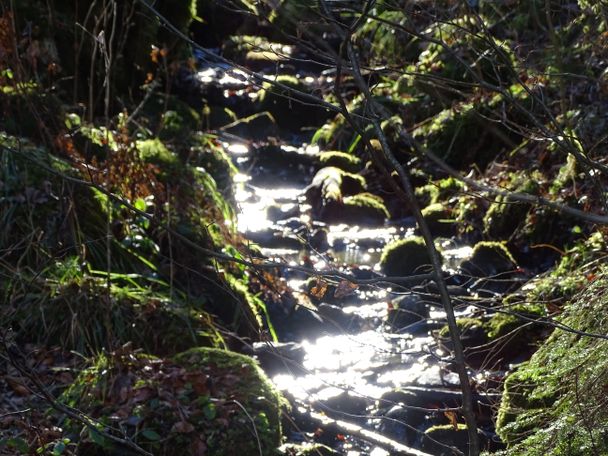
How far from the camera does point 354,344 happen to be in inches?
232

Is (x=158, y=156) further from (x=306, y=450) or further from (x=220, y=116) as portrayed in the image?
(x=220, y=116)

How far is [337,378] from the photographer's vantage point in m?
5.42

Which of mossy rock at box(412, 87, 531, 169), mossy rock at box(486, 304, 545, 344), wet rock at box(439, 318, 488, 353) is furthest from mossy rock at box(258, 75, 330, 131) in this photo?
mossy rock at box(486, 304, 545, 344)

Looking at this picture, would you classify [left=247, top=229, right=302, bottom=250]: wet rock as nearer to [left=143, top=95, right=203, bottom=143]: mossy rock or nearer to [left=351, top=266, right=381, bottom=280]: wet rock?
[left=351, top=266, right=381, bottom=280]: wet rock

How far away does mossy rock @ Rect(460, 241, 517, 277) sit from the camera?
23.0ft

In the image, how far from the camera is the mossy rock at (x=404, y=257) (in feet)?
23.7

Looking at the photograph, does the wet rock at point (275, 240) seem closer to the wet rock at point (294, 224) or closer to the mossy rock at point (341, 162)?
the wet rock at point (294, 224)

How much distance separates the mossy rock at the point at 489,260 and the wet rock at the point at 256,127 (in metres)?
5.74

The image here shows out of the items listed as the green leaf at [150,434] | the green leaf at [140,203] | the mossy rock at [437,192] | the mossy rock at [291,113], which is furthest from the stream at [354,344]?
the mossy rock at [291,113]

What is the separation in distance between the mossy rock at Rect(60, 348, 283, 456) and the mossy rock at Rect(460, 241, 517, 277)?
137 inches

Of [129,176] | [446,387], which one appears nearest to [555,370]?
[446,387]

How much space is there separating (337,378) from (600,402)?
3.01 meters

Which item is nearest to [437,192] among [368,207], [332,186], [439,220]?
[439,220]

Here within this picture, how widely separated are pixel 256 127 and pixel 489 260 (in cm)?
636
